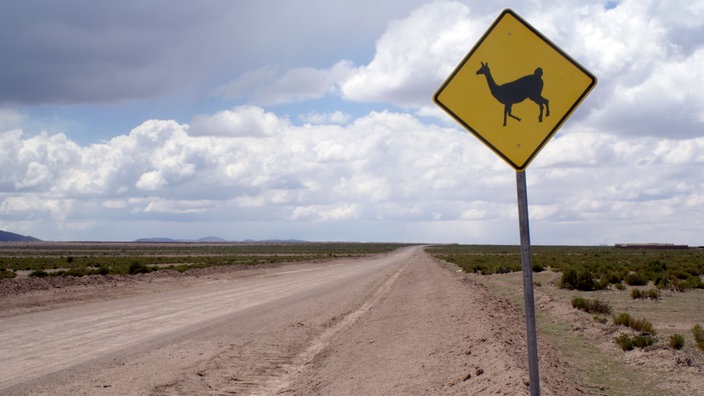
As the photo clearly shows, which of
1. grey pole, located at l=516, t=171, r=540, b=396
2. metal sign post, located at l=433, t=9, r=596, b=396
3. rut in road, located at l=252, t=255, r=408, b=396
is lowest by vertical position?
rut in road, located at l=252, t=255, r=408, b=396

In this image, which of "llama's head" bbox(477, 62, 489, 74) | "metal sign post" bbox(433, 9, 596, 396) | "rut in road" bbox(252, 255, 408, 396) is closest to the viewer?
"metal sign post" bbox(433, 9, 596, 396)

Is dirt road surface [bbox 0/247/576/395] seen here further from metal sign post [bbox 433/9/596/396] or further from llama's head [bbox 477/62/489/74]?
llama's head [bbox 477/62/489/74]

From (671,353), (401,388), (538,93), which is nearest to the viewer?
(538,93)

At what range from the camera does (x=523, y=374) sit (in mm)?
8375

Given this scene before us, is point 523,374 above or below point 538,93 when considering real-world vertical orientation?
below

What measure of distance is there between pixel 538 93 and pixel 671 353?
28.5 feet

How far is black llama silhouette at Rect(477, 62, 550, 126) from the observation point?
14.6 ft

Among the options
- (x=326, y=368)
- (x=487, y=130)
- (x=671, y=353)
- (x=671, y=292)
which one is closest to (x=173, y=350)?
(x=326, y=368)

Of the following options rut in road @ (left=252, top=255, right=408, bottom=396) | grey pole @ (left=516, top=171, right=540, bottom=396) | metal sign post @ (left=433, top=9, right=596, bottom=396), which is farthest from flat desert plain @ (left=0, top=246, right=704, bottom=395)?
metal sign post @ (left=433, top=9, right=596, bottom=396)

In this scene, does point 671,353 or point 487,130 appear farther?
point 671,353

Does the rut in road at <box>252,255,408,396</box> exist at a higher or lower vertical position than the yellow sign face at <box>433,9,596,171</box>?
lower

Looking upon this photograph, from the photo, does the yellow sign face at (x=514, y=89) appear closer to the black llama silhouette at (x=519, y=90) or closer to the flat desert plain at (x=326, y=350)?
the black llama silhouette at (x=519, y=90)

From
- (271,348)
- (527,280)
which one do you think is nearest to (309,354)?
(271,348)

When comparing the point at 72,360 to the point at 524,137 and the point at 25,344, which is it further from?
the point at 524,137
